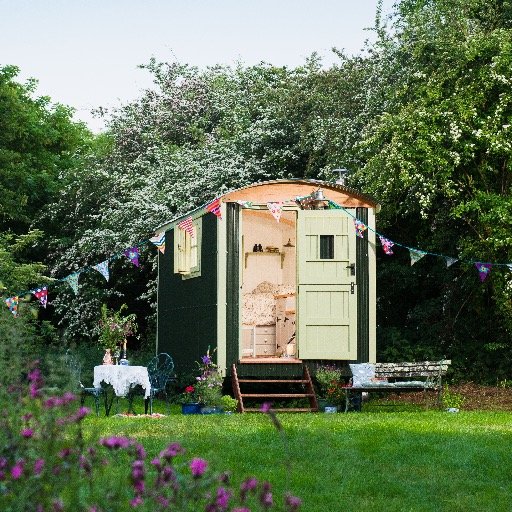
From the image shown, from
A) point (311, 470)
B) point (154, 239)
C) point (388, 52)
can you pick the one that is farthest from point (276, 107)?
point (311, 470)

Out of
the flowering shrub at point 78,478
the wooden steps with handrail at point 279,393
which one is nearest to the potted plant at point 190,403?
the wooden steps with handrail at point 279,393

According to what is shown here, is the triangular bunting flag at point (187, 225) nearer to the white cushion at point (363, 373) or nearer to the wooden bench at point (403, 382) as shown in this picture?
the white cushion at point (363, 373)

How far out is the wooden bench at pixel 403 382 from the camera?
11859 millimetres

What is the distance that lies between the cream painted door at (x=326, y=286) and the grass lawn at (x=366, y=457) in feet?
9.68

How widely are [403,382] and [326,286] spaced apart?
173cm

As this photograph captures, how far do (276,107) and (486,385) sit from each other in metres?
6.41

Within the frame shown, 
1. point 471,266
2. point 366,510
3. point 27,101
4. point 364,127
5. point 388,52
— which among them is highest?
point 27,101

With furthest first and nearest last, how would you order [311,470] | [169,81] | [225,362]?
1. [169,81]
2. [225,362]
3. [311,470]

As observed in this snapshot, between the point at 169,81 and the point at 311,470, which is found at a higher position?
the point at 169,81

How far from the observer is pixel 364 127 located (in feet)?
51.1

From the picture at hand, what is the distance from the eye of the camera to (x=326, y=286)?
13055 millimetres

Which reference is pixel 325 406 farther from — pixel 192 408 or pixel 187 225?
pixel 187 225

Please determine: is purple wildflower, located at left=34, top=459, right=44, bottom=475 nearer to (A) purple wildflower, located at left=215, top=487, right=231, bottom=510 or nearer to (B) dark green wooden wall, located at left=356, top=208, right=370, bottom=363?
(A) purple wildflower, located at left=215, top=487, right=231, bottom=510

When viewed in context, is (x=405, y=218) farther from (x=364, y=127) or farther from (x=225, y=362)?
(x=225, y=362)
